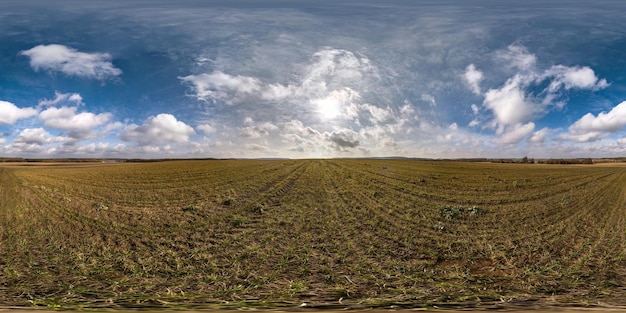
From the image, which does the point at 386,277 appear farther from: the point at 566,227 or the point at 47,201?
the point at 47,201

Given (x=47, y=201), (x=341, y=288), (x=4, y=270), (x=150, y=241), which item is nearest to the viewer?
(x=341, y=288)

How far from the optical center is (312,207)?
400 inches

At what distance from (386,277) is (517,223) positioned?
5743 millimetres

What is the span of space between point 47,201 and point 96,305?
37.2ft

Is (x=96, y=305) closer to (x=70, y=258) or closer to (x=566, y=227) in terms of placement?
(x=70, y=258)

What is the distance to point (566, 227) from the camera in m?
7.87

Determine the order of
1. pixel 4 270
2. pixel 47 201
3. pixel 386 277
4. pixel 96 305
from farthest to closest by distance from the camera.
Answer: pixel 47 201
pixel 4 270
pixel 386 277
pixel 96 305

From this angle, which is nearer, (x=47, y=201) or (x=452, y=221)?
(x=452, y=221)

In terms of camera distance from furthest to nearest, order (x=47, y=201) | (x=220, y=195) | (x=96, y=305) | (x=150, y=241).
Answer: (x=220, y=195)
(x=47, y=201)
(x=150, y=241)
(x=96, y=305)

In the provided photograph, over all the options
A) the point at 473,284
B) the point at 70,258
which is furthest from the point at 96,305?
the point at 473,284

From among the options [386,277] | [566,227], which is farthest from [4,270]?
[566,227]

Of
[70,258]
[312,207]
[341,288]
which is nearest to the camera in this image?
[341,288]

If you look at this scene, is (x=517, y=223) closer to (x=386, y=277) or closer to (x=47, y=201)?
(x=386, y=277)

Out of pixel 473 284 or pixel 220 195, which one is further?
pixel 220 195
